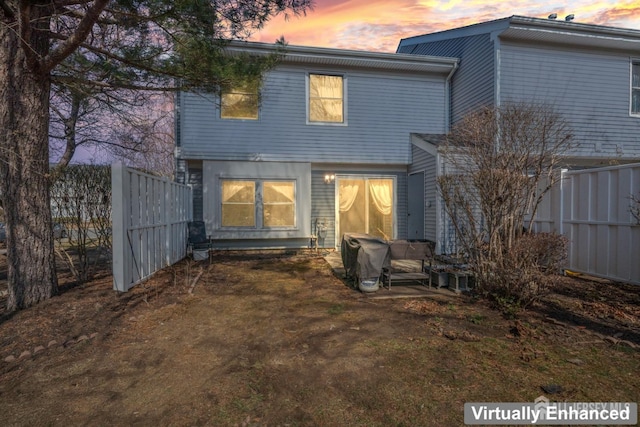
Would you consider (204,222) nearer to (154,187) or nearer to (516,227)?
(154,187)

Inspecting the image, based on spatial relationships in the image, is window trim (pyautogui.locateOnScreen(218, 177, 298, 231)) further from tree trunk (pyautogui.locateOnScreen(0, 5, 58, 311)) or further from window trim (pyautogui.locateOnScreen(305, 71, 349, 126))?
tree trunk (pyautogui.locateOnScreen(0, 5, 58, 311))

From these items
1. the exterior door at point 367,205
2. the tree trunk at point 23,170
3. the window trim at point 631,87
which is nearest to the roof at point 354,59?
the exterior door at point 367,205

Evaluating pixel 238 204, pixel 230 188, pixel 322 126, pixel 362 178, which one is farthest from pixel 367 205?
pixel 230 188

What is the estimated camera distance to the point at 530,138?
17.9 feet

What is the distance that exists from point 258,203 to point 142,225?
4.32 metres

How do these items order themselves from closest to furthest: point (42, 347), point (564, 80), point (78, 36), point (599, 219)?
1. point (42, 347)
2. point (78, 36)
3. point (599, 219)
4. point (564, 80)

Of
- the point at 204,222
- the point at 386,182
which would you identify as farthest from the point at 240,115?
the point at 386,182

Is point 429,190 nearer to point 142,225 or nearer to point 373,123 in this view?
point 373,123

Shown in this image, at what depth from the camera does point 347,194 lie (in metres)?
10.9

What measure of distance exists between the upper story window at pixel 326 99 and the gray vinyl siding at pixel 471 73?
367 cm

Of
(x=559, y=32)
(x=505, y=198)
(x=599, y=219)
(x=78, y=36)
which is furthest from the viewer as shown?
(x=559, y=32)

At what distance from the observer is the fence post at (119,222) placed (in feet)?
16.7

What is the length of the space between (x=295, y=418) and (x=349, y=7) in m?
8.56

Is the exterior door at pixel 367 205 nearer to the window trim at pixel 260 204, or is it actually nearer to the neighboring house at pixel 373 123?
the neighboring house at pixel 373 123
